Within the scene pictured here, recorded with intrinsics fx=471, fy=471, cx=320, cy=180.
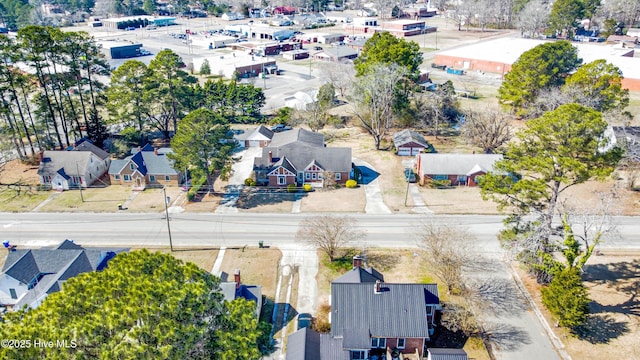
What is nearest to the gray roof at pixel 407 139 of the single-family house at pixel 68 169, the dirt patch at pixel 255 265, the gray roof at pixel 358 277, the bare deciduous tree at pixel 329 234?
the bare deciduous tree at pixel 329 234

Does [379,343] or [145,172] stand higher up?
[145,172]

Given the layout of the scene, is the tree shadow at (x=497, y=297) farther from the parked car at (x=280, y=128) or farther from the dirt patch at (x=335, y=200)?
the parked car at (x=280, y=128)

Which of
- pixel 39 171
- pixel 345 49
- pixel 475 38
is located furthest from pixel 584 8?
pixel 39 171

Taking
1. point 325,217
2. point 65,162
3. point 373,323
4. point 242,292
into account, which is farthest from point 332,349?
point 65,162

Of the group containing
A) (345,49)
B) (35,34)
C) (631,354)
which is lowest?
(631,354)

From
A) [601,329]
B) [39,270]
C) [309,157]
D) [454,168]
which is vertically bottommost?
[601,329]

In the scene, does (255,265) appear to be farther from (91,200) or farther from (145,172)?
(91,200)

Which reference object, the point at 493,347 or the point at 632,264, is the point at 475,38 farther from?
the point at 493,347
